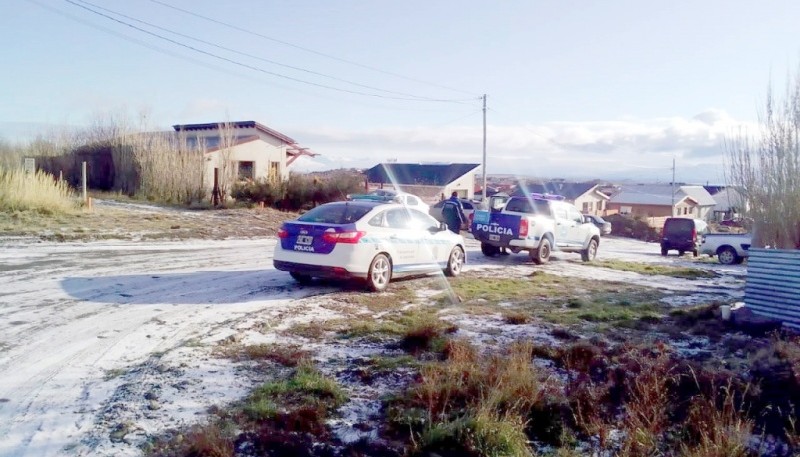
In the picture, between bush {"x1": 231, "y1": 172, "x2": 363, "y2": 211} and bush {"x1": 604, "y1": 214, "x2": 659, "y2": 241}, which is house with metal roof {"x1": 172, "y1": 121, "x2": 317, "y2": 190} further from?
bush {"x1": 604, "y1": 214, "x2": 659, "y2": 241}

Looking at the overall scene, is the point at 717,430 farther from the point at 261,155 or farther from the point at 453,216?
the point at 261,155

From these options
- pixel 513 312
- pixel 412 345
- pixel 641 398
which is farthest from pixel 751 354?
pixel 412 345

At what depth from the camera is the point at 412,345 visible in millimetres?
7453

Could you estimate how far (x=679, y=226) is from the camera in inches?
1095

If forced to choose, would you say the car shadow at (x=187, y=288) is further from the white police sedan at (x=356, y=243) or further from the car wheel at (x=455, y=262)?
the car wheel at (x=455, y=262)

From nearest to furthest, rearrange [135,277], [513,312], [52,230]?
[513,312] < [135,277] < [52,230]

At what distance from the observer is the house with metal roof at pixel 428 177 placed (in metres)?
56.2

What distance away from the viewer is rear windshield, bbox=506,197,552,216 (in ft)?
60.5

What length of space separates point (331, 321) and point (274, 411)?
3.39 m

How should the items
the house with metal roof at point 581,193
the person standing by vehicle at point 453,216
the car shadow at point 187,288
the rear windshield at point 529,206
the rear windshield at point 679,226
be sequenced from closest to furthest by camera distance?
the car shadow at point 187,288, the rear windshield at point 529,206, the person standing by vehicle at point 453,216, the rear windshield at point 679,226, the house with metal roof at point 581,193

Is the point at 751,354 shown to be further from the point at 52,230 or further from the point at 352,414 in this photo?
the point at 52,230

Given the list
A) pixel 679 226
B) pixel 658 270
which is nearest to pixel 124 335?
pixel 658 270

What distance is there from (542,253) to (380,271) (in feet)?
26.0

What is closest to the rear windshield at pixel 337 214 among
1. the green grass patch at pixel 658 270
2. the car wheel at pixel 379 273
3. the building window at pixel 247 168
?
the car wheel at pixel 379 273
